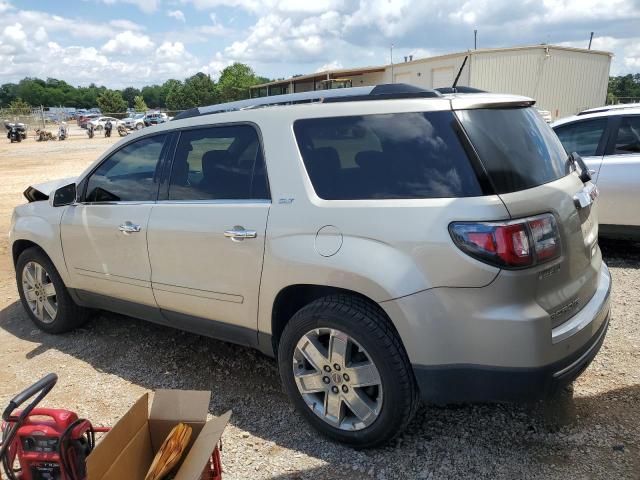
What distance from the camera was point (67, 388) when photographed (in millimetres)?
3639

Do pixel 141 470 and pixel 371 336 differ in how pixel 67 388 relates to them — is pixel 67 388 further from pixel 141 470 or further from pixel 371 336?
pixel 371 336

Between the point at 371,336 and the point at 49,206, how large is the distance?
123 inches

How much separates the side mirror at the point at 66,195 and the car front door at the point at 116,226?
57 mm

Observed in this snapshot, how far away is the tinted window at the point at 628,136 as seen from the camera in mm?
5512

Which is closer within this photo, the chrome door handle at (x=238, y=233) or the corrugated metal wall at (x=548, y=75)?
the chrome door handle at (x=238, y=233)

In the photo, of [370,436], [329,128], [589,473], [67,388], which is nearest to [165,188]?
[329,128]

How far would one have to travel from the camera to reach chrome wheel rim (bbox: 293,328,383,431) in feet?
8.61

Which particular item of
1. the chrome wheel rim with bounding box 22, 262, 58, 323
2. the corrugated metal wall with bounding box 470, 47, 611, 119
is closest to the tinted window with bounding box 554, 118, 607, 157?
the chrome wheel rim with bounding box 22, 262, 58, 323

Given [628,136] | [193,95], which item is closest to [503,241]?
[628,136]

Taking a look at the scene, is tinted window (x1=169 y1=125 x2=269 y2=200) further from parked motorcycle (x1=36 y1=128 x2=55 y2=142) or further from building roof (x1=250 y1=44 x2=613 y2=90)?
parked motorcycle (x1=36 y1=128 x2=55 y2=142)


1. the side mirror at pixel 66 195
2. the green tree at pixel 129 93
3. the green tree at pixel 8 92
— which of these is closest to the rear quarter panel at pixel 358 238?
the side mirror at pixel 66 195

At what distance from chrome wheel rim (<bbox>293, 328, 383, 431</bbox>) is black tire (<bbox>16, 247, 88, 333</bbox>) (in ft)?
8.18

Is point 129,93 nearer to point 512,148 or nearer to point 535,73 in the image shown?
point 535,73

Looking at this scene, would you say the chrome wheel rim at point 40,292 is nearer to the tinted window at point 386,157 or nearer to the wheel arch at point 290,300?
the wheel arch at point 290,300
